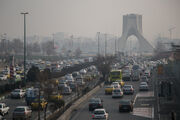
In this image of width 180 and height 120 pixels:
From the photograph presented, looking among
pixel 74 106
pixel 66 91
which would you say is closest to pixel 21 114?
pixel 74 106

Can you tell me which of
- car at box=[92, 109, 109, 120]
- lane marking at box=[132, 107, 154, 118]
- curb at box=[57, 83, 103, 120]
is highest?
car at box=[92, 109, 109, 120]

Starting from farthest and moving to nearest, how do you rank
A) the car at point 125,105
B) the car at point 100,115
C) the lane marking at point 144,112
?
the car at point 125,105, the lane marking at point 144,112, the car at point 100,115

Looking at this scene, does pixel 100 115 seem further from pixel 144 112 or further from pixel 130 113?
pixel 144 112

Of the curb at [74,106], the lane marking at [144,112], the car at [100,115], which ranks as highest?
the car at [100,115]

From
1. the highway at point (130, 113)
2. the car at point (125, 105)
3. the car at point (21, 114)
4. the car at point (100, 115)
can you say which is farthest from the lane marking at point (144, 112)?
the car at point (21, 114)

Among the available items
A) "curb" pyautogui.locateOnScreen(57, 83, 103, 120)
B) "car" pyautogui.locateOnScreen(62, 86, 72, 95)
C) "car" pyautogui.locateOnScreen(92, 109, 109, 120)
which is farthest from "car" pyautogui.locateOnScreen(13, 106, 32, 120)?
"car" pyautogui.locateOnScreen(62, 86, 72, 95)

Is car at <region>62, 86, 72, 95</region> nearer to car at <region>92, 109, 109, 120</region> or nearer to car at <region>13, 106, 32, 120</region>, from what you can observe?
car at <region>13, 106, 32, 120</region>

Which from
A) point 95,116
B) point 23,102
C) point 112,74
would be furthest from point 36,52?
point 95,116

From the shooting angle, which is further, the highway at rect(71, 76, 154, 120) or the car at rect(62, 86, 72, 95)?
the car at rect(62, 86, 72, 95)

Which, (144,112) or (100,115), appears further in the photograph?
(144,112)

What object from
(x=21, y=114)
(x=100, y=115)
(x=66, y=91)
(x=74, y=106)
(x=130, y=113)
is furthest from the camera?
(x=66, y=91)

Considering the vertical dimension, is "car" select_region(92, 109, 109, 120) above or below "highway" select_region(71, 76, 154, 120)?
above

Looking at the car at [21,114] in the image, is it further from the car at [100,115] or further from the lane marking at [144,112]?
the lane marking at [144,112]

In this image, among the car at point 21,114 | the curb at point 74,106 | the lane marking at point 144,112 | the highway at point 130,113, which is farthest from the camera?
the lane marking at point 144,112
